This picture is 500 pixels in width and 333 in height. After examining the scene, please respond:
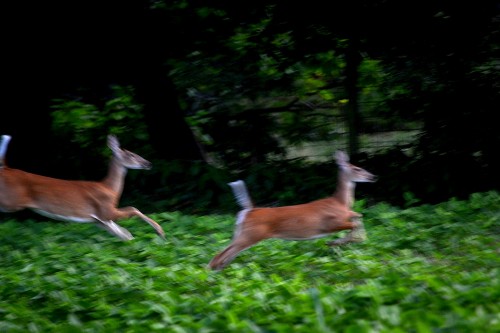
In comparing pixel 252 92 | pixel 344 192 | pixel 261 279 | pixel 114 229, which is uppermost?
pixel 252 92

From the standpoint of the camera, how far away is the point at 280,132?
44.1 ft

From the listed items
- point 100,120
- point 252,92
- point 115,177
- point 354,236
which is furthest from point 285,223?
point 100,120

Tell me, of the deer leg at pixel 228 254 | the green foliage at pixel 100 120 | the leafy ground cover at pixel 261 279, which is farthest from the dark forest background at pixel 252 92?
the deer leg at pixel 228 254

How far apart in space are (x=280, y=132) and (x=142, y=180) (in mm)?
2156

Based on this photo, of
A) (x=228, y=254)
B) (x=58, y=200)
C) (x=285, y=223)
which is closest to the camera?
(x=228, y=254)

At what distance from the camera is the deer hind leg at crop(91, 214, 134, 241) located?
882cm

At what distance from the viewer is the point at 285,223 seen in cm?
762

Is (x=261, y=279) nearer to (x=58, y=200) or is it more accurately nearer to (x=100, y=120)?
(x=58, y=200)

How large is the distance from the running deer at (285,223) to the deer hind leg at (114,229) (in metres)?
1.48

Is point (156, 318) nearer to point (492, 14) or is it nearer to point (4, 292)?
point (4, 292)

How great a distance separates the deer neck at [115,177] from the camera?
386 inches

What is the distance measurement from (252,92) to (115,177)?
4.04 meters

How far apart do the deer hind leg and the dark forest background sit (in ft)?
9.17

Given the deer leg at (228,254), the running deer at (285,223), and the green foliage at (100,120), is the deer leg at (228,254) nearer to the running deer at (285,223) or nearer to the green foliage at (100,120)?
the running deer at (285,223)
